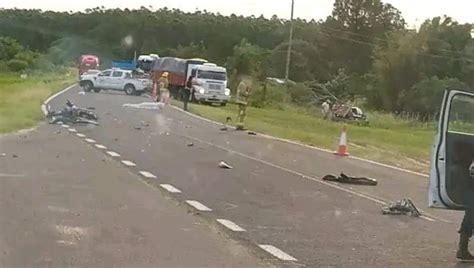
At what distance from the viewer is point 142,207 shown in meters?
11.9

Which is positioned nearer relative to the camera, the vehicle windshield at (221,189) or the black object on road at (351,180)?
the vehicle windshield at (221,189)

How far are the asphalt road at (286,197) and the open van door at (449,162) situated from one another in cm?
55

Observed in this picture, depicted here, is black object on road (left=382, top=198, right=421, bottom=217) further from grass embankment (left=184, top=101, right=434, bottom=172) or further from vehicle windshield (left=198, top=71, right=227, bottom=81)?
vehicle windshield (left=198, top=71, right=227, bottom=81)

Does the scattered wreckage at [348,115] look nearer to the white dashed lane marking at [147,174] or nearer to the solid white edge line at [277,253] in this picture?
the white dashed lane marking at [147,174]

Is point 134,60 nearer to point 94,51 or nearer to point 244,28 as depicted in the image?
point 94,51

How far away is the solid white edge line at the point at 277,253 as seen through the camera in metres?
9.04

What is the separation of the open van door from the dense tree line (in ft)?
158

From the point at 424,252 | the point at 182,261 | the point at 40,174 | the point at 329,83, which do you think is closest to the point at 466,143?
the point at 424,252

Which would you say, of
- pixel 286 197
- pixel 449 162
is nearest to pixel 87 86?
pixel 286 197

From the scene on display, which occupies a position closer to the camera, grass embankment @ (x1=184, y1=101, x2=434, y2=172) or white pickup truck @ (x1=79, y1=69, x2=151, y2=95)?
grass embankment @ (x1=184, y1=101, x2=434, y2=172)

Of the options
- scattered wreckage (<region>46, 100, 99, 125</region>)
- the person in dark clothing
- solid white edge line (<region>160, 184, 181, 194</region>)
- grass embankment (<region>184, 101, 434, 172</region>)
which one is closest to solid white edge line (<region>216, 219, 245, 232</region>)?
solid white edge line (<region>160, 184, 181, 194</region>)

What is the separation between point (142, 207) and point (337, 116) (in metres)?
41.8

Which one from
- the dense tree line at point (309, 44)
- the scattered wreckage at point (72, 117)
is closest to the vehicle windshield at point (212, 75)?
the dense tree line at point (309, 44)

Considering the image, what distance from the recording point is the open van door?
33.3 ft
